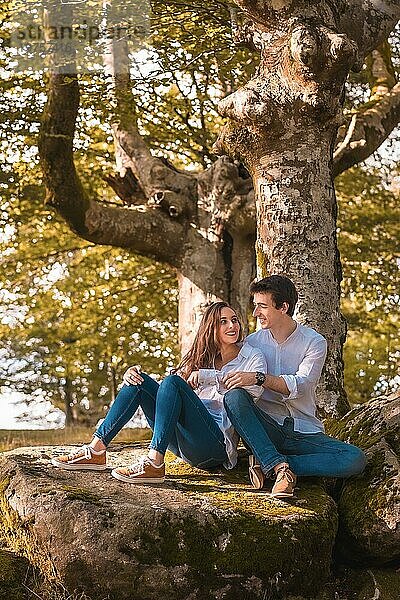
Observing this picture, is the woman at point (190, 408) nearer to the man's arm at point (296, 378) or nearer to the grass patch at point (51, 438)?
the man's arm at point (296, 378)

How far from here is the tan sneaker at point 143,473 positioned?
527 cm

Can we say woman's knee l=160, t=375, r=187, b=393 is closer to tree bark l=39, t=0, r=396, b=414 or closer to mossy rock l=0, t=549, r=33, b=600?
mossy rock l=0, t=549, r=33, b=600

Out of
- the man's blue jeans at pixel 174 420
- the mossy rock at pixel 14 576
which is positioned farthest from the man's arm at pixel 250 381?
the mossy rock at pixel 14 576

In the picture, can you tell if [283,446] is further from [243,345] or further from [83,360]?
[83,360]

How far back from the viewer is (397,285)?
16453 millimetres

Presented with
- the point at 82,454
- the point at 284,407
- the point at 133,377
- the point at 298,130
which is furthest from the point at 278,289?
the point at 298,130

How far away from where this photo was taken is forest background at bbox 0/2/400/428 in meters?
11.1

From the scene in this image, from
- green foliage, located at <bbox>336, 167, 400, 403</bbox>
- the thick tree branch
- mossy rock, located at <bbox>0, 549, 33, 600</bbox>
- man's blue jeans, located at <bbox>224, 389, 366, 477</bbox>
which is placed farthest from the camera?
green foliage, located at <bbox>336, 167, 400, 403</bbox>

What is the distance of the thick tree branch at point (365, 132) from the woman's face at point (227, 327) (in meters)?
6.19

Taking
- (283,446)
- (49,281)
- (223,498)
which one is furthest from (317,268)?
(49,281)

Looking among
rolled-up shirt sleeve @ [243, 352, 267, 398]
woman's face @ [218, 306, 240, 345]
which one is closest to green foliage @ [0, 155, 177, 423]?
woman's face @ [218, 306, 240, 345]

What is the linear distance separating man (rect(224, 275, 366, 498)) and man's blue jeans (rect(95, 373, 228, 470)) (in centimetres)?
25

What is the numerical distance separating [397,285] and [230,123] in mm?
9436

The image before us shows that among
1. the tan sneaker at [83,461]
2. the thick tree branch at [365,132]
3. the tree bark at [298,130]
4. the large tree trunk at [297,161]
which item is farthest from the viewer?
the thick tree branch at [365,132]
